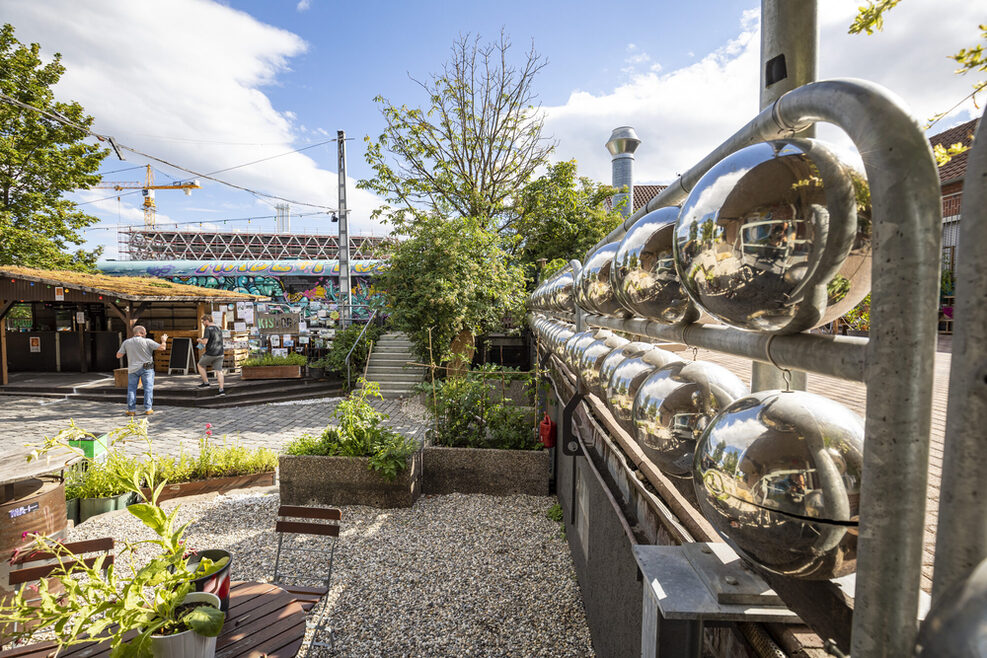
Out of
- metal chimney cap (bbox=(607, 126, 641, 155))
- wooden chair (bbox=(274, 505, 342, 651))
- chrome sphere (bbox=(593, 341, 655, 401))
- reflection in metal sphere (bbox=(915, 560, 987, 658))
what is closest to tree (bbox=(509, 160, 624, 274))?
metal chimney cap (bbox=(607, 126, 641, 155))

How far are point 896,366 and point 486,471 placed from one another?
5907 mm

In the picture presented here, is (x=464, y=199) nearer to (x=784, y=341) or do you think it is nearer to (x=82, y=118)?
(x=82, y=118)

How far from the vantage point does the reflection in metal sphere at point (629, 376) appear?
4.99ft

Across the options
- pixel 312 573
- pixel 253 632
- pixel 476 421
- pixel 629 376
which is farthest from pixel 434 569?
pixel 629 376

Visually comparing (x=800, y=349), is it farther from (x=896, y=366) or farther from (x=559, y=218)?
(x=559, y=218)

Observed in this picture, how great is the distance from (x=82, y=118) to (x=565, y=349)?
821 inches

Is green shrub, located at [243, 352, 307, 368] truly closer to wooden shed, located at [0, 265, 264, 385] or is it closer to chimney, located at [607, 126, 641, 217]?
wooden shed, located at [0, 265, 264, 385]

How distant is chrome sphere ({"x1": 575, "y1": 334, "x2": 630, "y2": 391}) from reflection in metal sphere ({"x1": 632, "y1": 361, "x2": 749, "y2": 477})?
0.67 meters

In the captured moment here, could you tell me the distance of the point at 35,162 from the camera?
15.7 metres

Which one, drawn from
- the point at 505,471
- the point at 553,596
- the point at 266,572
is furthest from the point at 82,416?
the point at 553,596

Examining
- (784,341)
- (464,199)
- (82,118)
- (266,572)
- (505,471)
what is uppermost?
(82,118)

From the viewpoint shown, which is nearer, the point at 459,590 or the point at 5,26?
the point at 459,590

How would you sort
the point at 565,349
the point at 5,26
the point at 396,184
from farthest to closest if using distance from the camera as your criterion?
1. the point at 396,184
2. the point at 5,26
3. the point at 565,349

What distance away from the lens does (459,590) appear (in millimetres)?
4203
